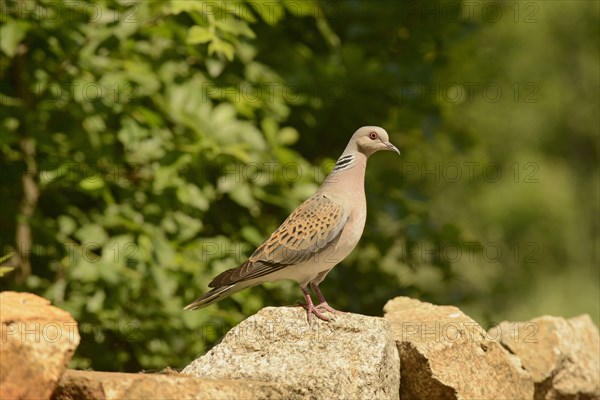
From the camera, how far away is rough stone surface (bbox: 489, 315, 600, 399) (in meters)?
6.04

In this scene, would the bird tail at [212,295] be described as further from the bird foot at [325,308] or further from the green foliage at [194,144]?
the green foliage at [194,144]

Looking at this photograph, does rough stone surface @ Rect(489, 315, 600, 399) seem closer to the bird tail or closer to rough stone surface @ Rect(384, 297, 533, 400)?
rough stone surface @ Rect(384, 297, 533, 400)

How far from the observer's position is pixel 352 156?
5648mm

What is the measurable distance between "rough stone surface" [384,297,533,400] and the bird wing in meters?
0.71

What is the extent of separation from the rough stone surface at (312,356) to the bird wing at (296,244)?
1.25 feet

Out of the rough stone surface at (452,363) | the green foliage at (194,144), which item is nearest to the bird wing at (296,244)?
the rough stone surface at (452,363)

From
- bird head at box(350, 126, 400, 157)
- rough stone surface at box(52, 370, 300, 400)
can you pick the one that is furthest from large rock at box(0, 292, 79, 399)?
bird head at box(350, 126, 400, 157)

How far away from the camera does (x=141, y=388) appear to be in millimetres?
3973

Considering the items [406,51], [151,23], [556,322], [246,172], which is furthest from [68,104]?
[556,322]

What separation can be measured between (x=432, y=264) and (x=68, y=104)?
329cm

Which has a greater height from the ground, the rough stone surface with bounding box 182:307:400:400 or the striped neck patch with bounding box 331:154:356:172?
the striped neck patch with bounding box 331:154:356:172

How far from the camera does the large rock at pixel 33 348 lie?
3789 millimetres

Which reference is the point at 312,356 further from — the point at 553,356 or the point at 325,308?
the point at 553,356

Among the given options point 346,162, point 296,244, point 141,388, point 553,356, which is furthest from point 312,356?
point 553,356
